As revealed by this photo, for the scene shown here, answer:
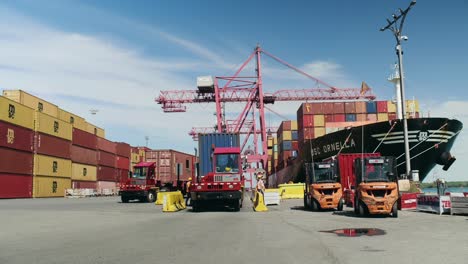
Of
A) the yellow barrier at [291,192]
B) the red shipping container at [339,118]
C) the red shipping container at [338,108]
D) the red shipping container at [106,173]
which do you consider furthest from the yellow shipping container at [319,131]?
the red shipping container at [106,173]

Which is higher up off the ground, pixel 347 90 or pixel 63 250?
pixel 347 90

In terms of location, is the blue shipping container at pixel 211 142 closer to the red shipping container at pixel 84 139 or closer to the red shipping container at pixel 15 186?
the red shipping container at pixel 15 186

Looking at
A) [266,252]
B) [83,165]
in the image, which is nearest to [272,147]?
[83,165]

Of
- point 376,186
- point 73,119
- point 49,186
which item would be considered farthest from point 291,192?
point 73,119

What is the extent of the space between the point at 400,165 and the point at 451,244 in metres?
25.7

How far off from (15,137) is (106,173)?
25051 mm

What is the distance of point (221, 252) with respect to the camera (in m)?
8.09

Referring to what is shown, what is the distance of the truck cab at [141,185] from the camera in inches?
1265

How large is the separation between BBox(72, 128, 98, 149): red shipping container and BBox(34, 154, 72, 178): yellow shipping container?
12.8ft

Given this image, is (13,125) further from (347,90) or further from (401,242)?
(401,242)

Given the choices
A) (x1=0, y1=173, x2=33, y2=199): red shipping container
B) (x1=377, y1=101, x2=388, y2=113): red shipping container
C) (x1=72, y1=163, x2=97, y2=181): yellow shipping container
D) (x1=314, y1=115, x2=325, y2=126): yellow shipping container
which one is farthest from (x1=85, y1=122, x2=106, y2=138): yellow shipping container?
(x1=377, y1=101, x2=388, y2=113): red shipping container

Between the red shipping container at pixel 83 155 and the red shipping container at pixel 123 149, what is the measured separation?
26.5ft

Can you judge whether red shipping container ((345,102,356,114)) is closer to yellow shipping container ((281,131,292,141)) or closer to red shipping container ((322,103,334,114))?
red shipping container ((322,103,334,114))

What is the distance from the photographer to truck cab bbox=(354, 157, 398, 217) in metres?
15.9
